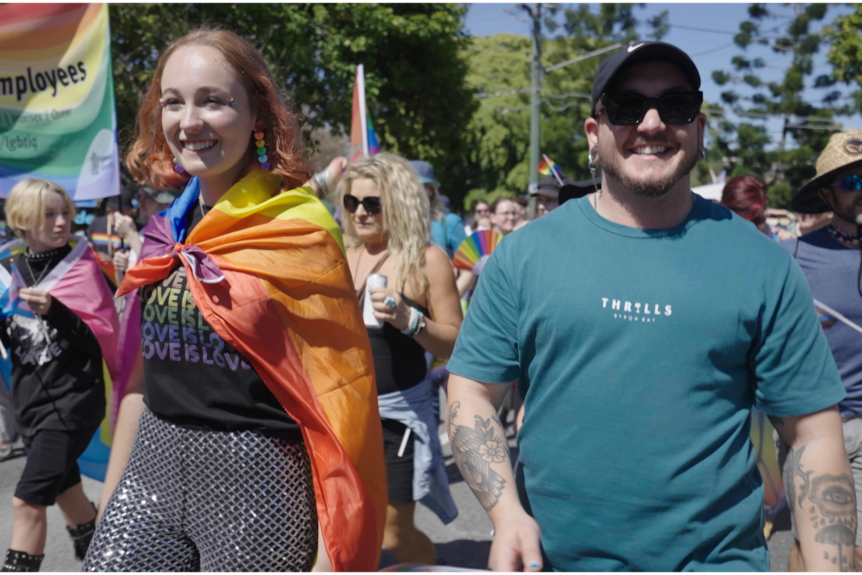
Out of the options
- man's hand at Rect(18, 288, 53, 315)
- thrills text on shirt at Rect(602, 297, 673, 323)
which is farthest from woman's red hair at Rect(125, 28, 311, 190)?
man's hand at Rect(18, 288, 53, 315)

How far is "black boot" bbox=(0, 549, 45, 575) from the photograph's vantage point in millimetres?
3434

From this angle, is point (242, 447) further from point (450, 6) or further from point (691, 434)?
point (450, 6)

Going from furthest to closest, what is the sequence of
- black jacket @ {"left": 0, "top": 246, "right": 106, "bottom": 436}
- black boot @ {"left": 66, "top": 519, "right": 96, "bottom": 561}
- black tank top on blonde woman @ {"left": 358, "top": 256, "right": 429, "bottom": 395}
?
black boot @ {"left": 66, "top": 519, "right": 96, "bottom": 561} < black jacket @ {"left": 0, "top": 246, "right": 106, "bottom": 436} < black tank top on blonde woman @ {"left": 358, "top": 256, "right": 429, "bottom": 395}

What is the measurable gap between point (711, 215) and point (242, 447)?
135cm

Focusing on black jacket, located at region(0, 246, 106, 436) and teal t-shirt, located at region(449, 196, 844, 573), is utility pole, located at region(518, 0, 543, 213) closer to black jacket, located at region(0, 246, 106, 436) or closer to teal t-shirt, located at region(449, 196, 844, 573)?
black jacket, located at region(0, 246, 106, 436)

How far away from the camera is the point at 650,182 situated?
1.79 metres

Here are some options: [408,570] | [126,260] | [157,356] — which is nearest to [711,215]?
[408,570]

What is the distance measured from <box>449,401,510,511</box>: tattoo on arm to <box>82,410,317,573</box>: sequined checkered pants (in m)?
0.55

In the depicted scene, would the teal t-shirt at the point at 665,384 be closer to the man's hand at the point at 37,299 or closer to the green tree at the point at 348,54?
the man's hand at the point at 37,299

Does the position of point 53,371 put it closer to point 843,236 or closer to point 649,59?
point 649,59

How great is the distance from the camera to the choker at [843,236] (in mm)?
3355

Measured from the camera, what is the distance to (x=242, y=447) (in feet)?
6.89

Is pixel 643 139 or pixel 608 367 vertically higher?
pixel 643 139

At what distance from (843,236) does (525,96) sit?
37.4 metres
